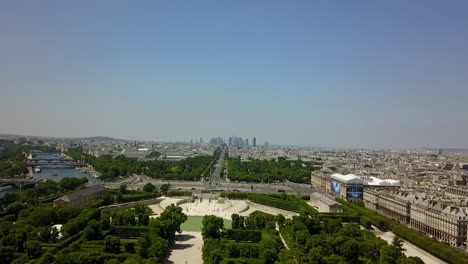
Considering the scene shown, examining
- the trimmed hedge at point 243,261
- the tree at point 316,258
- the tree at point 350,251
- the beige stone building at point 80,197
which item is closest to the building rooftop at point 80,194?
the beige stone building at point 80,197

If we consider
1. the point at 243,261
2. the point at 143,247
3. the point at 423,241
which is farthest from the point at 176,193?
the point at 423,241

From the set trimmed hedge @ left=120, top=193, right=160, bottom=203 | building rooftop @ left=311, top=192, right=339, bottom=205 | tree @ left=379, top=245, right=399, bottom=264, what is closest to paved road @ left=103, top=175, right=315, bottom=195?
trimmed hedge @ left=120, top=193, right=160, bottom=203

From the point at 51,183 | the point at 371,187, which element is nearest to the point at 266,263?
the point at 371,187

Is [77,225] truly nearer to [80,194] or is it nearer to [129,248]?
[129,248]

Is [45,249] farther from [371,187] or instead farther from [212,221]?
[371,187]

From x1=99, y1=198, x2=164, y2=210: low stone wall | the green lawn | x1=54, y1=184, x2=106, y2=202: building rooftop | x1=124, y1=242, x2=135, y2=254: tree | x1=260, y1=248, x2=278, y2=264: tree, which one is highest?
x1=54, y1=184, x2=106, y2=202: building rooftop

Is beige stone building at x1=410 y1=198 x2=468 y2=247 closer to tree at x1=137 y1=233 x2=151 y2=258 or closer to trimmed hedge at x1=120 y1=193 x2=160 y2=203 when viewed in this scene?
tree at x1=137 y1=233 x2=151 y2=258

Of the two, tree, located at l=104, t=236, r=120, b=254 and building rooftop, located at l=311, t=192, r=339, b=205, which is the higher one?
building rooftop, located at l=311, t=192, r=339, b=205
